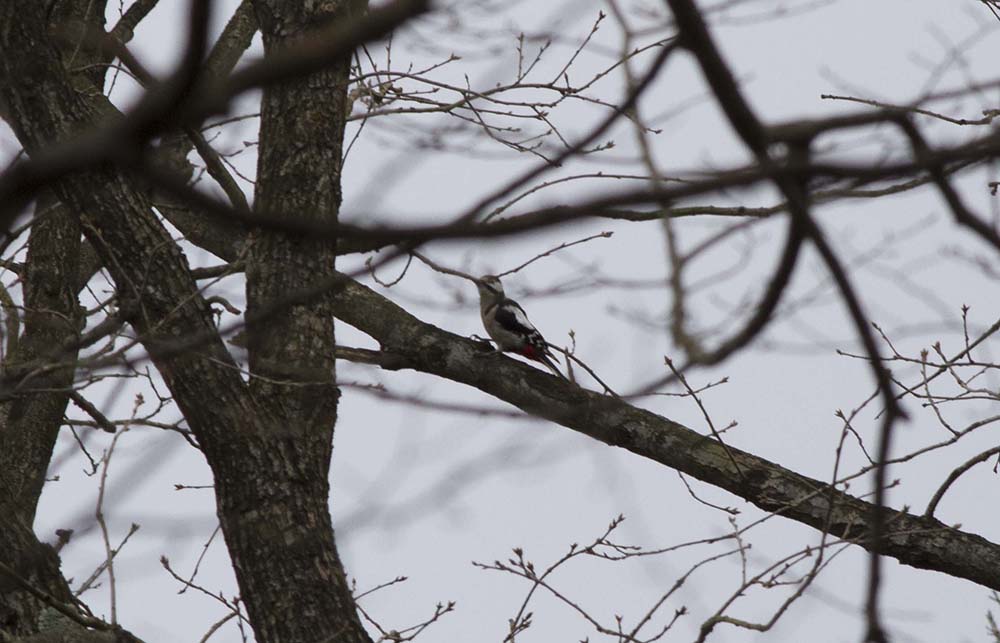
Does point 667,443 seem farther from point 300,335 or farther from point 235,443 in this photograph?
point 235,443

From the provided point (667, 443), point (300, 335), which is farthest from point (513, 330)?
point (300, 335)

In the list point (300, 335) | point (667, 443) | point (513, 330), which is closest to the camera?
point (300, 335)

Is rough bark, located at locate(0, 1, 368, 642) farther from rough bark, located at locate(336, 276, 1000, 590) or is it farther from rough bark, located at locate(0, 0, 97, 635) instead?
rough bark, located at locate(0, 0, 97, 635)

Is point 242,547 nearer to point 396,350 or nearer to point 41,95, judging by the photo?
point 41,95

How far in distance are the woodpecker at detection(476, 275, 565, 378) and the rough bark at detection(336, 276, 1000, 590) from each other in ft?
4.23

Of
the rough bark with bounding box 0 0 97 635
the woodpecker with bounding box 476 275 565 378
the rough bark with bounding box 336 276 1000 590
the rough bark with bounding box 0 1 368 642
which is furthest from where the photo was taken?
the woodpecker with bounding box 476 275 565 378

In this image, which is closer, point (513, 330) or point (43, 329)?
point (43, 329)

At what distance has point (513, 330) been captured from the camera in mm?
6570

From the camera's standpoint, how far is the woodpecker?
626 centimetres

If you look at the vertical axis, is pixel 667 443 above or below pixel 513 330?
below

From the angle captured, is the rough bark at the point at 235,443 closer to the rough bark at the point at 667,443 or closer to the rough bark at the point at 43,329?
the rough bark at the point at 667,443

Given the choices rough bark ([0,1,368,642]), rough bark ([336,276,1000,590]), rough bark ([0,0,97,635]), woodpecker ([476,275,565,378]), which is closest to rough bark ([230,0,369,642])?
rough bark ([0,1,368,642])

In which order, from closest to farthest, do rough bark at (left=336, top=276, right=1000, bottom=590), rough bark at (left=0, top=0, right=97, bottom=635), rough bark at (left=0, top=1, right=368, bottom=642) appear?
rough bark at (left=0, top=1, right=368, bottom=642)
rough bark at (left=336, top=276, right=1000, bottom=590)
rough bark at (left=0, top=0, right=97, bottom=635)

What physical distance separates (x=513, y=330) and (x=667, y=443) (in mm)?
2290
